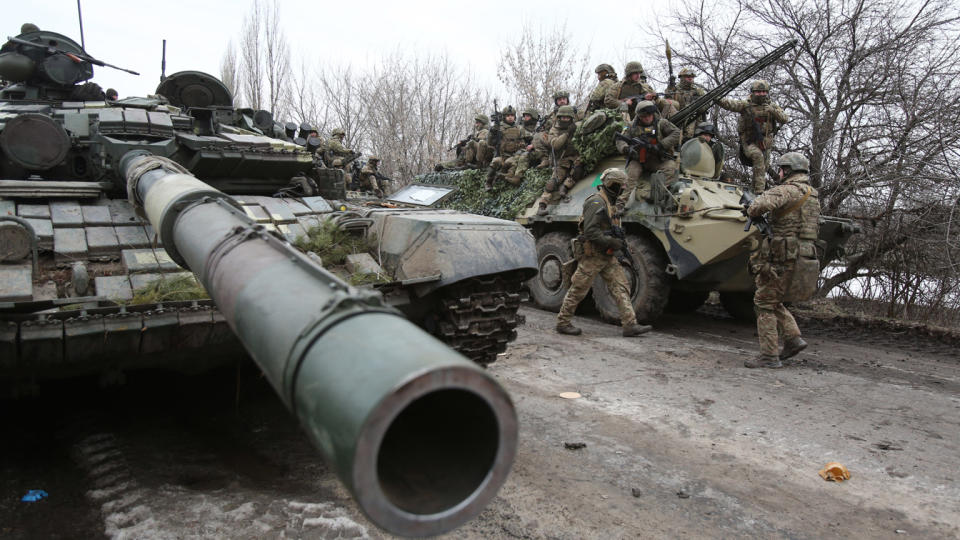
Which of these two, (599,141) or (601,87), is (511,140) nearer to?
(601,87)

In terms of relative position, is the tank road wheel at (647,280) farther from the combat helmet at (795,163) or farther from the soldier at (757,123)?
the combat helmet at (795,163)

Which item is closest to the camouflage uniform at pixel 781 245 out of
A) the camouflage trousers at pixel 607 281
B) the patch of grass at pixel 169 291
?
the camouflage trousers at pixel 607 281

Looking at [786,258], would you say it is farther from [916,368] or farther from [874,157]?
[874,157]

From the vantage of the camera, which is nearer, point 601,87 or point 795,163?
point 795,163

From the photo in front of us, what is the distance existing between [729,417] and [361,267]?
2818 millimetres

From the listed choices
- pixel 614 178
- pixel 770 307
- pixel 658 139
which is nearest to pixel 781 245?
pixel 770 307

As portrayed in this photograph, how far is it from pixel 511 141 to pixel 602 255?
16.4 ft

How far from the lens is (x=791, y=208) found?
628cm

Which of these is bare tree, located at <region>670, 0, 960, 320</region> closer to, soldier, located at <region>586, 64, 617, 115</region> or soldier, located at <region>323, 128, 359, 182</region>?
soldier, located at <region>586, 64, 617, 115</region>

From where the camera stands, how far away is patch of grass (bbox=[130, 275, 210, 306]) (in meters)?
3.53

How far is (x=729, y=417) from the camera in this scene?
192 inches

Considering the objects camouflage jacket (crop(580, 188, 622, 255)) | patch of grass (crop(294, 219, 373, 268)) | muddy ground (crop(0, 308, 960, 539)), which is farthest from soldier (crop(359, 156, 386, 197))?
patch of grass (crop(294, 219, 373, 268))

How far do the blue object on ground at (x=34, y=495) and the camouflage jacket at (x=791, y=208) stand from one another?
229 inches

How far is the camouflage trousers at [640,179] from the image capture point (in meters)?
8.40
